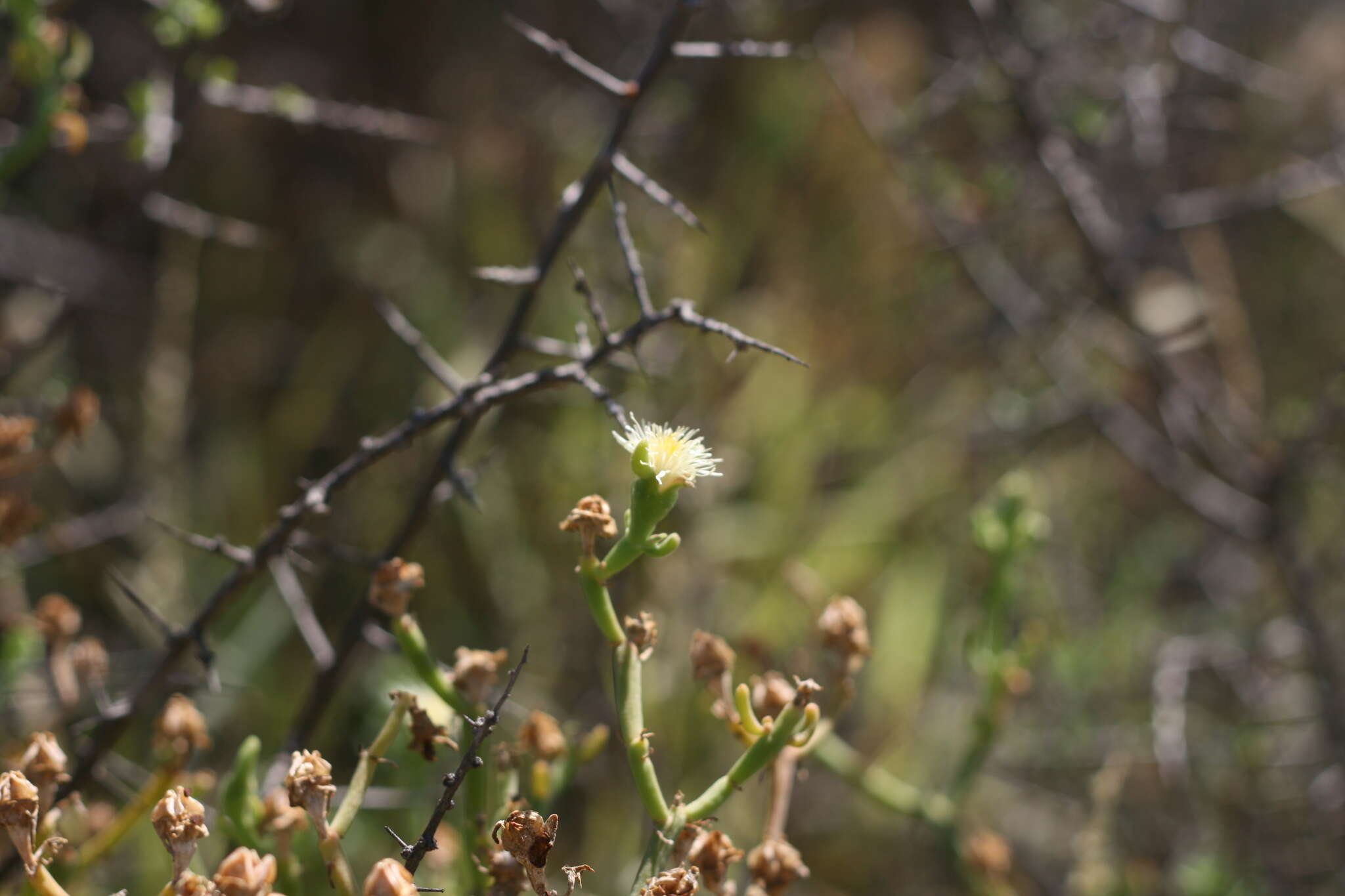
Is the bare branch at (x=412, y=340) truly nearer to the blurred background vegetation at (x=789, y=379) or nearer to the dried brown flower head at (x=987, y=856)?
the blurred background vegetation at (x=789, y=379)

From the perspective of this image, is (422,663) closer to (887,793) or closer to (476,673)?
(476,673)

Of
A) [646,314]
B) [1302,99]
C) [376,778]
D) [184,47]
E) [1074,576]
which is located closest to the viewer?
[646,314]

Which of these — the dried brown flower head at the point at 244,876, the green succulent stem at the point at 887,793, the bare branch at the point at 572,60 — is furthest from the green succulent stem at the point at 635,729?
the bare branch at the point at 572,60

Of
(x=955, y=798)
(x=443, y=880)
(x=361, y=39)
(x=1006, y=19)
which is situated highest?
(x=361, y=39)

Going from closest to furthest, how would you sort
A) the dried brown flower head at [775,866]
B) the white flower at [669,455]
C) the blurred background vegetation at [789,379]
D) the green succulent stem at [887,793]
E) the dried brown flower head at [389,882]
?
the dried brown flower head at [389,882] < the white flower at [669,455] < the dried brown flower head at [775,866] < the green succulent stem at [887,793] < the blurred background vegetation at [789,379]

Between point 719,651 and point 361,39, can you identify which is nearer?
point 719,651

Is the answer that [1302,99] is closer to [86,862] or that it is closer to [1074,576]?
[1074,576]

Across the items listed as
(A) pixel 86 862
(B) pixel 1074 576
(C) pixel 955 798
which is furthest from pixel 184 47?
(B) pixel 1074 576
